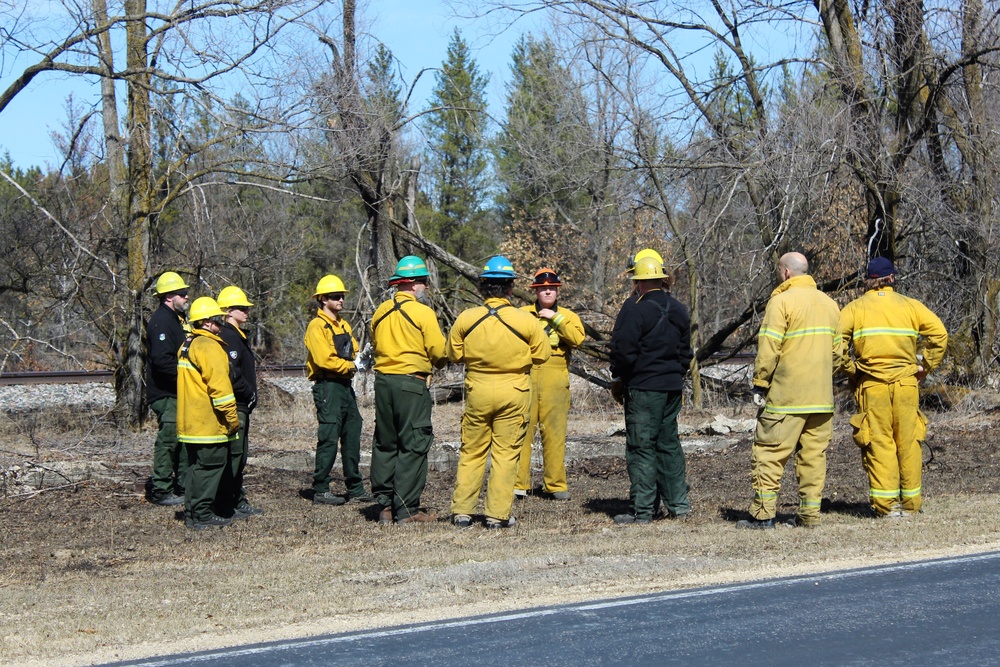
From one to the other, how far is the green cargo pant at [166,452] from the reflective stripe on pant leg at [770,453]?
5210 millimetres

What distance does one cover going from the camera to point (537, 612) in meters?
6.02

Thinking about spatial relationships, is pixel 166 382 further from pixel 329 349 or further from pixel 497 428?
pixel 497 428

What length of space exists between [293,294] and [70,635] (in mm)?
27595

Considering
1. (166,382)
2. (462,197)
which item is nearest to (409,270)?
(166,382)

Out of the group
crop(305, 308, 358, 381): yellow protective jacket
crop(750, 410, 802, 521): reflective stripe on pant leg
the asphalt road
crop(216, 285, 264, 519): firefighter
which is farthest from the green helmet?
the asphalt road

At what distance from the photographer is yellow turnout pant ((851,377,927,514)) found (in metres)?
8.48

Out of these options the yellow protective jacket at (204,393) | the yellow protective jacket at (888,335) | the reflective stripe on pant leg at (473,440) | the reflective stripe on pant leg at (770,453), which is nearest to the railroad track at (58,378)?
the yellow protective jacket at (204,393)

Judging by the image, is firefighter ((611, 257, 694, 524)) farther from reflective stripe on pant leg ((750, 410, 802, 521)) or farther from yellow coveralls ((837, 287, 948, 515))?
yellow coveralls ((837, 287, 948, 515))

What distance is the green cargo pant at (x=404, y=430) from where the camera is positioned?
903 centimetres

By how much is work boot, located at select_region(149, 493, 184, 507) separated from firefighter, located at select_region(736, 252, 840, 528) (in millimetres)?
5382

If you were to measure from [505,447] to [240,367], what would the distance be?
8.27 ft

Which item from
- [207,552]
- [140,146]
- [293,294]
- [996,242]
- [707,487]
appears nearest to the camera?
[207,552]

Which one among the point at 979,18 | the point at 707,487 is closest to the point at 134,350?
the point at 707,487

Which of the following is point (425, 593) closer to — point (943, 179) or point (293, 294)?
point (943, 179)
